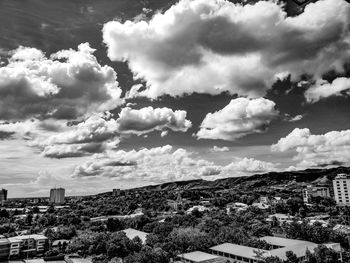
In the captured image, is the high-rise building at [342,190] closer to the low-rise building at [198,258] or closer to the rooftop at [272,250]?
the rooftop at [272,250]

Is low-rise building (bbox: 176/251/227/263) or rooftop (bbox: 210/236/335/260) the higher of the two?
rooftop (bbox: 210/236/335/260)

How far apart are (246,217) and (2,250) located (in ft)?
129

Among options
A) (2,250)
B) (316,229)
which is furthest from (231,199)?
(2,250)

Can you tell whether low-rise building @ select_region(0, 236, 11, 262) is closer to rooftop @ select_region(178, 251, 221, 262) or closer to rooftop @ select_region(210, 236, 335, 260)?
rooftop @ select_region(178, 251, 221, 262)

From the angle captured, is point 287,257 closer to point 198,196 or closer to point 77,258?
point 77,258

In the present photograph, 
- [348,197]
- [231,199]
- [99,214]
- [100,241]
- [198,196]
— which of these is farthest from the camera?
[198,196]

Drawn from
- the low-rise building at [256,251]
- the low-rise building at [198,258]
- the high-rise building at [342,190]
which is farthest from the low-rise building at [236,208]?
the low-rise building at [198,258]

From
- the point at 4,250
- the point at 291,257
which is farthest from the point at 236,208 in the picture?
the point at 4,250

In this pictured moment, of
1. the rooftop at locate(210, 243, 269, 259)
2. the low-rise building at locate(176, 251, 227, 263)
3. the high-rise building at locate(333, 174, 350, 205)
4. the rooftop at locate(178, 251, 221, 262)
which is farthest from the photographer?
the high-rise building at locate(333, 174, 350, 205)

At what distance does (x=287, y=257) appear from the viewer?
89.6 ft

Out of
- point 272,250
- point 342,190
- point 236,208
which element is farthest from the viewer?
point 342,190

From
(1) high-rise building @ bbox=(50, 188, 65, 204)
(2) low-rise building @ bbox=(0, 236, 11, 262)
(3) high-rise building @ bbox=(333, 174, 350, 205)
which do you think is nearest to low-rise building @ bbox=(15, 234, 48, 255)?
(2) low-rise building @ bbox=(0, 236, 11, 262)

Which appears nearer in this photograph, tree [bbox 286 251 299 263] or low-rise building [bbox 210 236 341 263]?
tree [bbox 286 251 299 263]

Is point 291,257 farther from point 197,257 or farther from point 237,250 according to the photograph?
point 197,257
